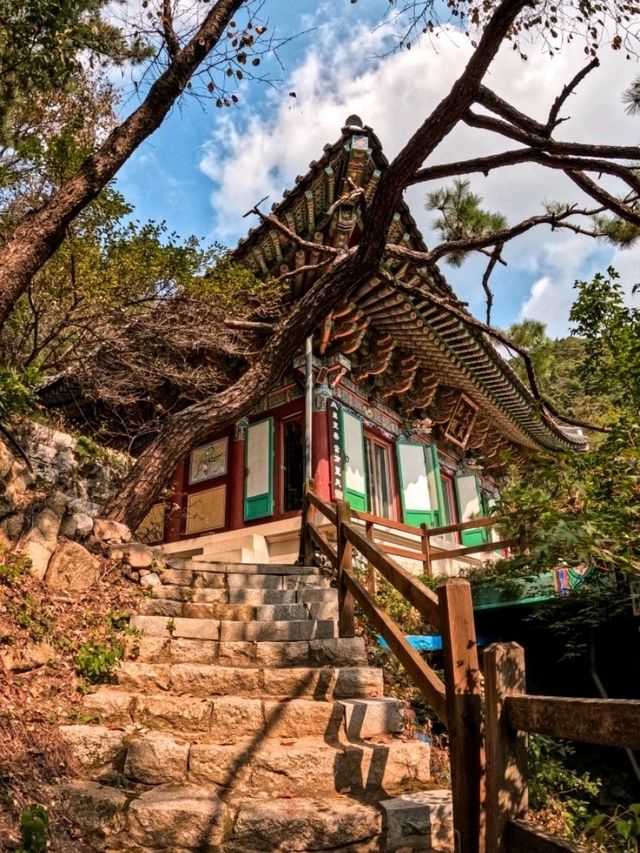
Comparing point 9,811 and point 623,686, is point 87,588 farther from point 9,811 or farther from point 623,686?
point 623,686

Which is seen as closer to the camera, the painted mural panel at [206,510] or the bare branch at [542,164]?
the bare branch at [542,164]

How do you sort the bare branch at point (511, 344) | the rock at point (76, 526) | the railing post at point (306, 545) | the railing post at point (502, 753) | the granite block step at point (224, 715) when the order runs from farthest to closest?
the railing post at point (306, 545) < the bare branch at point (511, 344) < the rock at point (76, 526) < the granite block step at point (224, 715) < the railing post at point (502, 753)

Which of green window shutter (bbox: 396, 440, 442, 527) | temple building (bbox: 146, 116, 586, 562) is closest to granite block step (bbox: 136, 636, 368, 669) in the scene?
temple building (bbox: 146, 116, 586, 562)

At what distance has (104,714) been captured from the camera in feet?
10.7

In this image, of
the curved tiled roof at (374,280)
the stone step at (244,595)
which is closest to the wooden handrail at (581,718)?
the stone step at (244,595)

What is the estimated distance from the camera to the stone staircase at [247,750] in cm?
246

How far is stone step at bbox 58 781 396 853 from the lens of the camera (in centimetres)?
241

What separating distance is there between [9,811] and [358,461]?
828cm

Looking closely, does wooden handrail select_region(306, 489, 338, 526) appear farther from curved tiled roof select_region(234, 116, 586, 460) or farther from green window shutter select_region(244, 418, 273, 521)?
green window shutter select_region(244, 418, 273, 521)

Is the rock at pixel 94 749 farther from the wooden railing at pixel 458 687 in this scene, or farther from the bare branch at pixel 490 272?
the bare branch at pixel 490 272

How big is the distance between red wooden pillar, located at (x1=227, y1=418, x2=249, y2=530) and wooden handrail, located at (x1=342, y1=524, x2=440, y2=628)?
6750 millimetres

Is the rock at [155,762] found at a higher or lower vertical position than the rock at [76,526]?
lower

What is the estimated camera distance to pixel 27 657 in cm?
347

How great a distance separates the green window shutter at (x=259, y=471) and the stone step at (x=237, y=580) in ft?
14.1
